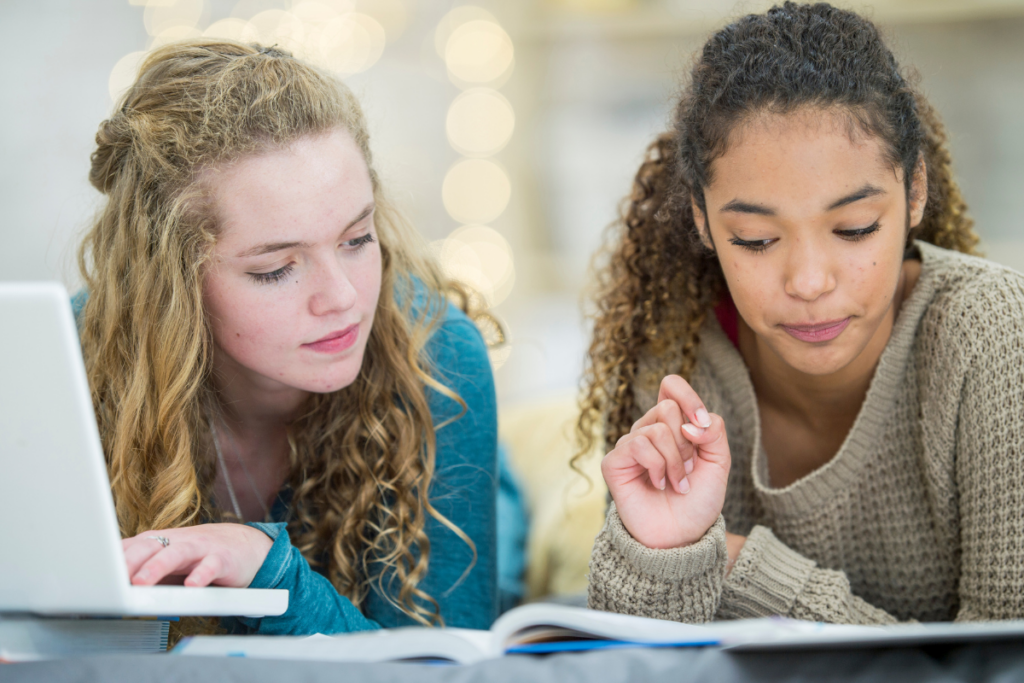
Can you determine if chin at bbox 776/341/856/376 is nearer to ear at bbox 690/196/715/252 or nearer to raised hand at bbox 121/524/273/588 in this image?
ear at bbox 690/196/715/252

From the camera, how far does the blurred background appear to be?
2500 millimetres

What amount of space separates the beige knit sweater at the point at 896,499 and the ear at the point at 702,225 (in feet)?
0.60

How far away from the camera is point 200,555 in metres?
0.75

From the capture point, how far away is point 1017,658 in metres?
A: 0.59

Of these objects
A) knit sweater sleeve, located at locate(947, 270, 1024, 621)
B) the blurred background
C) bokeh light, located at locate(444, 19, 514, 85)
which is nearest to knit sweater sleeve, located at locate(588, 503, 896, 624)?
knit sweater sleeve, located at locate(947, 270, 1024, 621)

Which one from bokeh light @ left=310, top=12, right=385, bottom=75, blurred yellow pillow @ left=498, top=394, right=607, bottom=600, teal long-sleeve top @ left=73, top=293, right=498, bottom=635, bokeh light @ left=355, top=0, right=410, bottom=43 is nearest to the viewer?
teal long-sleeve top @ left=73, top=293, right=498, bottom=635

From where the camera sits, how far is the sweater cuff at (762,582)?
0.89m

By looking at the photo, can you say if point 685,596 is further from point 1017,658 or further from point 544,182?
point 544,182

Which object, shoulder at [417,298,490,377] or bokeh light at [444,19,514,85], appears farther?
bokeh light at [444,19,514,85]

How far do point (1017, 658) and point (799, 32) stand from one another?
0.63 metres

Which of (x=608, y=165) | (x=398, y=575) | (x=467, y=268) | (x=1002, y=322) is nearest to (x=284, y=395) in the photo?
(x=398, y=575)

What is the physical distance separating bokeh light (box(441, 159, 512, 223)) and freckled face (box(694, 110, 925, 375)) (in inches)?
80.2

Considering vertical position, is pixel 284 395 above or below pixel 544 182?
below

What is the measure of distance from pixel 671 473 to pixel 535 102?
8.17 feet
